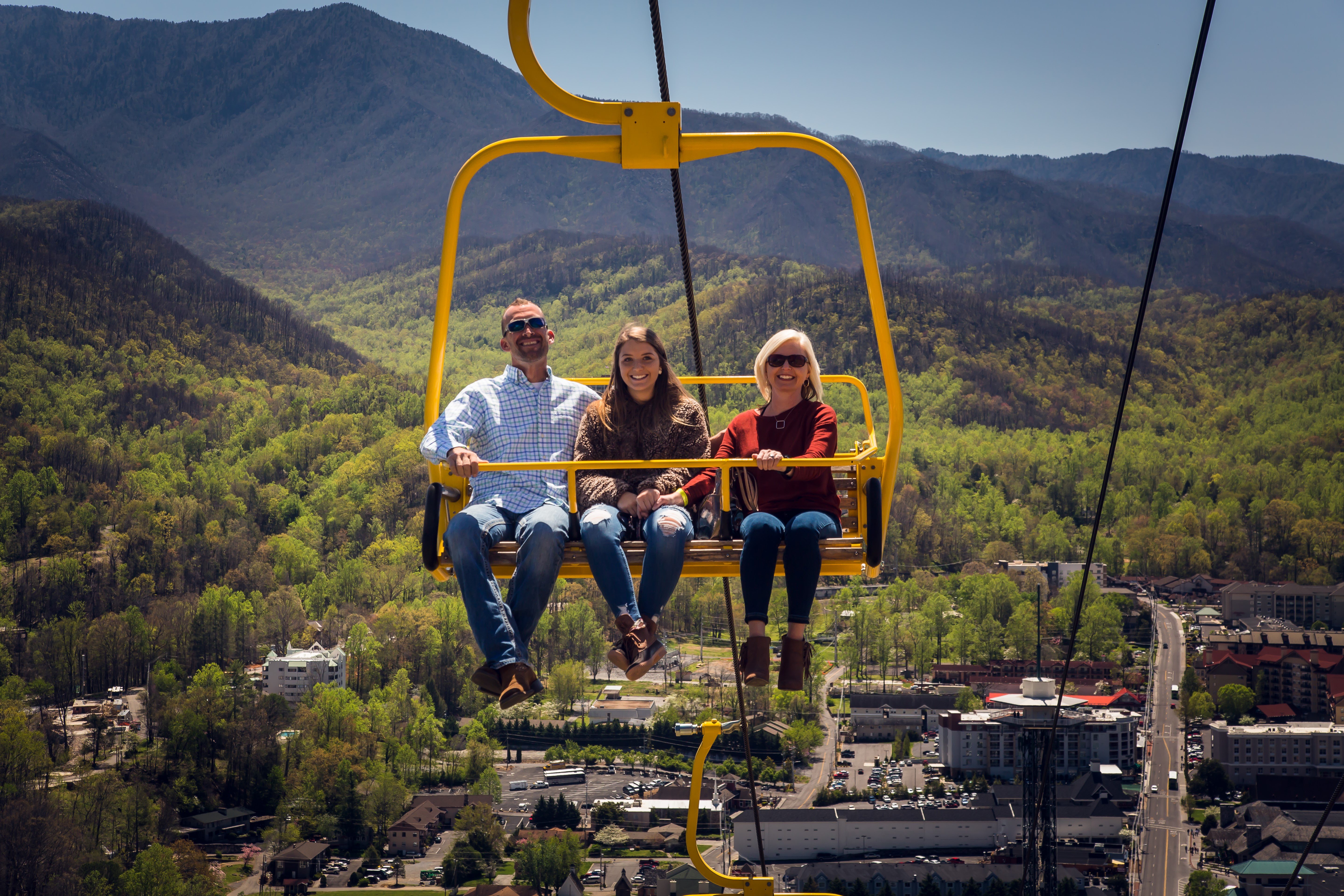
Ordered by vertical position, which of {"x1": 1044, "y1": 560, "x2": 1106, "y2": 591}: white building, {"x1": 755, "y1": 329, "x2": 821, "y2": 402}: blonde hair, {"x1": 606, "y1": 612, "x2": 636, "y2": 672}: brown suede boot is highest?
{"x1": 755, "y1": 329, "x2": 821, "y2": 402}: blonde hair

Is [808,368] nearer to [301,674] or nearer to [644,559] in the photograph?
[644,559]

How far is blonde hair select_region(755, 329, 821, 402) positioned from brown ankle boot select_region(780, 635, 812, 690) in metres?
0.84

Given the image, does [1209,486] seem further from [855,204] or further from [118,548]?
[855,204]

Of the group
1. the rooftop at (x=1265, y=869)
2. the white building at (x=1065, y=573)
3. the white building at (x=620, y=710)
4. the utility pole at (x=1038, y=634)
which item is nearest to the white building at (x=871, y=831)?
the rooftop at (x=1265, y=869)

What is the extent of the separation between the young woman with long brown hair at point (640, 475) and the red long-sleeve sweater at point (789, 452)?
94 millimetres

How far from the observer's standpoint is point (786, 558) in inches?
165

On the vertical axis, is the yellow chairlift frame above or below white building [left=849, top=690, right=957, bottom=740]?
above

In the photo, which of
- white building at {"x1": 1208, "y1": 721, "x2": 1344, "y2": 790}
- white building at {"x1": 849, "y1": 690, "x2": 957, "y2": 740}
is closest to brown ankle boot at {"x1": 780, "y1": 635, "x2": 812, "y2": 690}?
white building at {"x1": 1208, "y1": 721, "x2": 1344, "y2": 790}

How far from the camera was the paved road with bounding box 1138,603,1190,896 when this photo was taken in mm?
40469

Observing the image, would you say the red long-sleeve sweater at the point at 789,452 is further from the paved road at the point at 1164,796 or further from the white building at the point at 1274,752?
the white building at the point at 1274,752

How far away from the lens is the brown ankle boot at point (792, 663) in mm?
4008

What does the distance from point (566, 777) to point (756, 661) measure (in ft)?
155

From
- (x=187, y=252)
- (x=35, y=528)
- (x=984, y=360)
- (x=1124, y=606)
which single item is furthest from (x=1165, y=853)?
(x=187, y=252)

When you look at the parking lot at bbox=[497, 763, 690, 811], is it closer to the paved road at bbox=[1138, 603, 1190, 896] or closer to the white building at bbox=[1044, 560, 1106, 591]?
the paved road at bbox=[1138, 603, 1190, 896]
